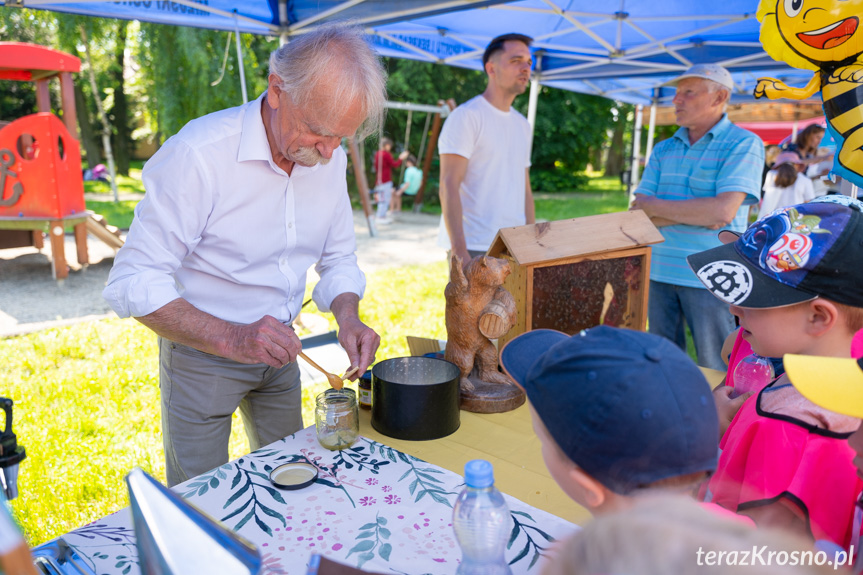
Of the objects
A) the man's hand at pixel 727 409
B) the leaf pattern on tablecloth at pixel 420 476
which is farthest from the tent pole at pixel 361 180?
the man's hand at pixel 727 409

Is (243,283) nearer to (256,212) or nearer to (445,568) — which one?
(256,212)

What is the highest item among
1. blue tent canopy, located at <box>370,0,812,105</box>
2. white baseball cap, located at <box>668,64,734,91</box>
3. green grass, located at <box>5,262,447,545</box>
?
blue tent canopy, located at <box>370,0,812,105</box>

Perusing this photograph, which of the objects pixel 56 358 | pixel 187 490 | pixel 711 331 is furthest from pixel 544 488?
pixel 56 358

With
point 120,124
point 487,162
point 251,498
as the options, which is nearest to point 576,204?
point 487,162

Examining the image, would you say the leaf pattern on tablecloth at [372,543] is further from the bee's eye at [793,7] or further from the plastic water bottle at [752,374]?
the bee's eye at [793,7]

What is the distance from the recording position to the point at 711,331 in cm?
256

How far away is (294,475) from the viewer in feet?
4.00

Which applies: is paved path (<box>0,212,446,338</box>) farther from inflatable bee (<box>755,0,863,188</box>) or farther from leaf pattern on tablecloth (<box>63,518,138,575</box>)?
inflatable bee (<box>755,0,863,188</box>)

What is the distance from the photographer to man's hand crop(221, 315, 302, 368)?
1.31 metres

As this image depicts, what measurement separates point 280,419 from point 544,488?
909 mm

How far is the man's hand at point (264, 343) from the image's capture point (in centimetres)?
131

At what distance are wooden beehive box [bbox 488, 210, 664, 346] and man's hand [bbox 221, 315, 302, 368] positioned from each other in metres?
0.72

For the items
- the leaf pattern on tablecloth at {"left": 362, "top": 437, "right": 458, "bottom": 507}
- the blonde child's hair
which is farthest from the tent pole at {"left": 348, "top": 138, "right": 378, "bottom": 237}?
the blonde child's hair

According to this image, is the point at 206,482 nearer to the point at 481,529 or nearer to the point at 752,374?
the point at 481,529
